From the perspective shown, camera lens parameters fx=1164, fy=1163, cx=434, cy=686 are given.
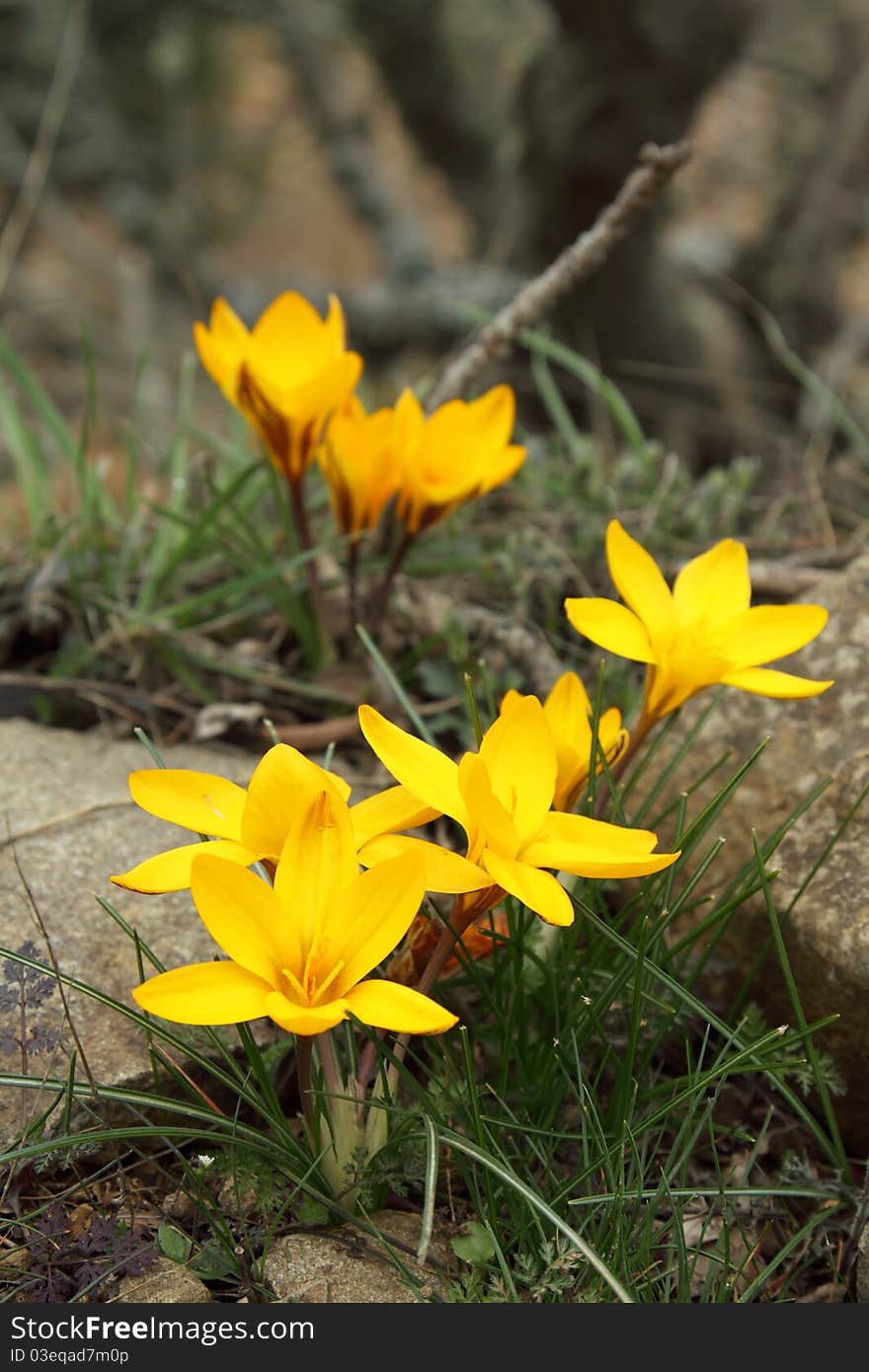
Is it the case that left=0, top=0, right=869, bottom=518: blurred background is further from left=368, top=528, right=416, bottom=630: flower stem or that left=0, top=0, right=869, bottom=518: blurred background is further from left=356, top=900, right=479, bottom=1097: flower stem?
left=356, top=900, right=479, bottom=1097: flower stem

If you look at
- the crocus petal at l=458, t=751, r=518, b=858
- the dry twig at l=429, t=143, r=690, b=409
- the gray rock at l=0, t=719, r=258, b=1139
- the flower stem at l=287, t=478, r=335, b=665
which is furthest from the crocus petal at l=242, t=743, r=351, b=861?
the dry twig at l=429, t=143, r=690, b=409

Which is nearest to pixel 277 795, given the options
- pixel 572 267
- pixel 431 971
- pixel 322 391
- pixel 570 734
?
pixel 431 971

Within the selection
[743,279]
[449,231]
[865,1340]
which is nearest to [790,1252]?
[865,1340]

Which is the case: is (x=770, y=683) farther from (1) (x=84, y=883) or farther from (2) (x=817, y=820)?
(1) (x=84, y=883)

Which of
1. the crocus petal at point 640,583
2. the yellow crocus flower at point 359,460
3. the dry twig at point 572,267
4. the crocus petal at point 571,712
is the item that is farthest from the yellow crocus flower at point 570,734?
the dry twig at point 572,267

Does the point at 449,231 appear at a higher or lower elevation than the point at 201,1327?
higher

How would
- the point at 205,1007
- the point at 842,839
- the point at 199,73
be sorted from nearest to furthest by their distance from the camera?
the point at 205,1007 → the point at 842,839 → the point at 199,73

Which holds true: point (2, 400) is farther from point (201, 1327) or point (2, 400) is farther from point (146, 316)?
point (146, 316)
